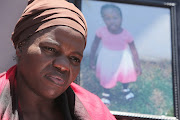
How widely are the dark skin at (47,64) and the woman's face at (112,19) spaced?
59 cm

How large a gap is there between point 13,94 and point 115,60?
70 centimetres

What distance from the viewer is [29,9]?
3.77 feet

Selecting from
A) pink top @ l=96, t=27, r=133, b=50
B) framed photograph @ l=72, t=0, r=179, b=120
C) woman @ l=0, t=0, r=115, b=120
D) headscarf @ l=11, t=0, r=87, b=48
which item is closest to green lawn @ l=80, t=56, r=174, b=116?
framed photograph @ l=72, t=0, r=179, b=120

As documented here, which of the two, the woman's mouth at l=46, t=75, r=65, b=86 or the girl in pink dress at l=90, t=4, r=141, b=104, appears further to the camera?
the girl in pink dress at l=90, t=4, r=141, b=104

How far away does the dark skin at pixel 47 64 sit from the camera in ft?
3.42

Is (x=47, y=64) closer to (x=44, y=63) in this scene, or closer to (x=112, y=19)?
(x=44, y=63)

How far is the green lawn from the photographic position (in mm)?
1587

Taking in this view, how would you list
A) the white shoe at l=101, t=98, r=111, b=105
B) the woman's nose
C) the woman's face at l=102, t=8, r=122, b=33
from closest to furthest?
the woman's nose
the white shoe at l=101, t=98, r=111, b=105
the woman's face at l=102, t=8, r=122, b=33

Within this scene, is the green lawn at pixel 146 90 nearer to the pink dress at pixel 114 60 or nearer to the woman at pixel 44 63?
the pink dress at pixel 114 60

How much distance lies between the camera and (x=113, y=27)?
1700mm

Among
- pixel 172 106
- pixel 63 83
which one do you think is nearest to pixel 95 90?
pixel 172 106

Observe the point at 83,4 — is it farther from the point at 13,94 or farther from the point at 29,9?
the point at 13,94

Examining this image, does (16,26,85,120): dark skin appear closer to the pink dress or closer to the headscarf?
the headscarf

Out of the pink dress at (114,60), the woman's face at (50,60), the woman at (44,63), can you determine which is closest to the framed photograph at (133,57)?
the pink dress at (114,60)
